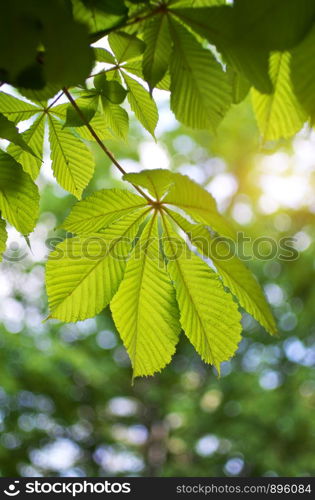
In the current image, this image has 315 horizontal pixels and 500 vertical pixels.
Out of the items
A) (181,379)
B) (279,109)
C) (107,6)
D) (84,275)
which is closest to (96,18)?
(107,6)

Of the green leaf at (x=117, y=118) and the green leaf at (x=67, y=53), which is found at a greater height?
the green leaf at (x=117, y=118)

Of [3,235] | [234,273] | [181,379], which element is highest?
[181,379]

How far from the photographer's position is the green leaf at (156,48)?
515 mm

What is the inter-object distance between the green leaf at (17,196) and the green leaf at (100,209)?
54 mm

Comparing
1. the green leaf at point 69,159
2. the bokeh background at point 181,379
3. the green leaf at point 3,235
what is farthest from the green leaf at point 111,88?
the bokeh background at point 181,379

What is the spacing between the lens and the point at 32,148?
0.78 m

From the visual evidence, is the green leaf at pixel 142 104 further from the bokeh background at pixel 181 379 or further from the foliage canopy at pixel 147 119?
the bokeh background at pixel 181 379

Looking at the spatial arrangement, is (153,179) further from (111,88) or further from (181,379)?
(181,379)

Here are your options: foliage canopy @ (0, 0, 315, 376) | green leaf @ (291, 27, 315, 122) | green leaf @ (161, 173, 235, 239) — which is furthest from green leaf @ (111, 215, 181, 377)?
green leaf @ (291, 27, 315, 122)

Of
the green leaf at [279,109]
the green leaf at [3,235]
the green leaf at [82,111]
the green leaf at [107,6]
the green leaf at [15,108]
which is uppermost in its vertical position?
the green leaf at [15,108]

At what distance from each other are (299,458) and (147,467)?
2.25m

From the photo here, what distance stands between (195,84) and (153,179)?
0.12 metres

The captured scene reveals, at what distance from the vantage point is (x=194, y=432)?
6840 mm
